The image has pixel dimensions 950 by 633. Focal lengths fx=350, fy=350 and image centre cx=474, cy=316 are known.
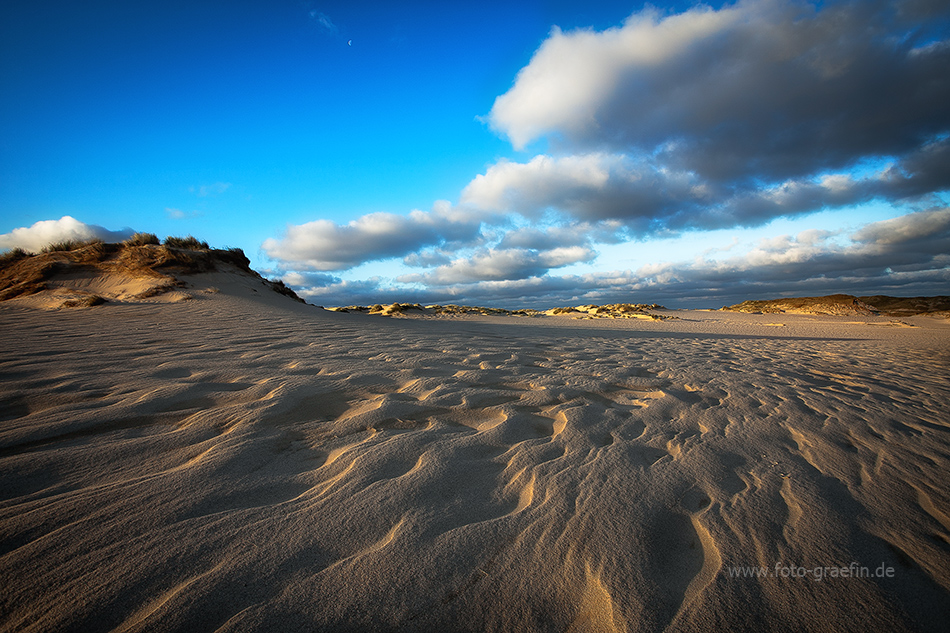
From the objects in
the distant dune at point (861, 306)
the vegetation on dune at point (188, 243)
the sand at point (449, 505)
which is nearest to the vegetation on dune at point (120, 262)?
the vegetation on dune at point (188, 243)

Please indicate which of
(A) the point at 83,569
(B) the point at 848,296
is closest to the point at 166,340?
(A) the point at 83,569

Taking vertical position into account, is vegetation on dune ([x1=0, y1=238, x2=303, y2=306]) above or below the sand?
above

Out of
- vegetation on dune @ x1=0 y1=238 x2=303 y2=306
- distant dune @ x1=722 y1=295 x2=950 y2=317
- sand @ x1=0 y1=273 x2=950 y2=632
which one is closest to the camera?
sand @ x1=0 y1=273 x2=950 y2=632

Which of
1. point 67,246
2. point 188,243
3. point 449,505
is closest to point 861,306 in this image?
point 449,505

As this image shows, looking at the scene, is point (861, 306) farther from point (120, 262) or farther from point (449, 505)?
point (120, 262)

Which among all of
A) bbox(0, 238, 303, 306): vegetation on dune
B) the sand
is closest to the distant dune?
the sand

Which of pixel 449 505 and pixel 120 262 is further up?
pixel 120 262

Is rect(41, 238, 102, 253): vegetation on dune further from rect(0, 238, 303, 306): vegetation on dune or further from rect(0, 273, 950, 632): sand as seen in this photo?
rect(0, 273, 950, 632): sand

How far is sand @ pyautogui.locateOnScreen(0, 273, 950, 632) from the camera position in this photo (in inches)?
41.7

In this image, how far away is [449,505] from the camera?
1495mm

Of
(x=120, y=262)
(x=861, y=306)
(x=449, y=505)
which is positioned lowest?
(x=861, y=306)

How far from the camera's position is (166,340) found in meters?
4.52

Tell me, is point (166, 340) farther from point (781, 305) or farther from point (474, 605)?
point (781, 305)

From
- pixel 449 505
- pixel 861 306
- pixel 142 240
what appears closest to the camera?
pixel 449 505
